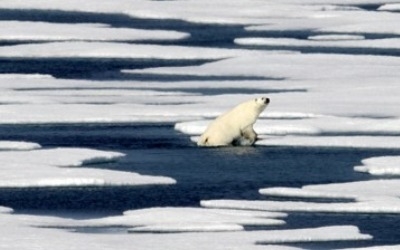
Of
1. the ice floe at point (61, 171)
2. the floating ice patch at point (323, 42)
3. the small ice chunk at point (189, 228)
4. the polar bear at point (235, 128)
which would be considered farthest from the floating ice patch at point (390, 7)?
the small ice chunk at point (189, 228)

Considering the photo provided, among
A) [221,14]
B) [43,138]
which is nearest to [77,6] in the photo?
[221,14]

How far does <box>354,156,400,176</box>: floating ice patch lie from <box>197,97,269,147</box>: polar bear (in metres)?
1.13

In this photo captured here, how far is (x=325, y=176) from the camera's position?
11.6 m

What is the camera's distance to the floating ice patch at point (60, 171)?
11102 millimetres

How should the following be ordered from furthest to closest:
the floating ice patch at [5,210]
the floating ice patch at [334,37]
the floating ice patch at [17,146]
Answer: the floating ice patch at [334,37] < the floating ice patch at [17,146] < the floating ice patch at [5,210]

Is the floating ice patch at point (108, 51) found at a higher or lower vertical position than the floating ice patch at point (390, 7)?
lower

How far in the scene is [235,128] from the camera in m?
12.9

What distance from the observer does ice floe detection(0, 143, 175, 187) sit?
437 inches

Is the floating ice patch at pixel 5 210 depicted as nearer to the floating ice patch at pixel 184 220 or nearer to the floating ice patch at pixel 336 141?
the floating ice patch at pixel 184 220

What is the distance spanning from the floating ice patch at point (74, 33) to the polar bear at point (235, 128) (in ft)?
27.3

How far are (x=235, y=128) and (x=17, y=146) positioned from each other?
5.21ft

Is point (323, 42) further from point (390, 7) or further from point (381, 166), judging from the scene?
point (381, 166)

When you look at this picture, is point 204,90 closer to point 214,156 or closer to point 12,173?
point 214,156

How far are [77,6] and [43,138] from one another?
1231 cm
